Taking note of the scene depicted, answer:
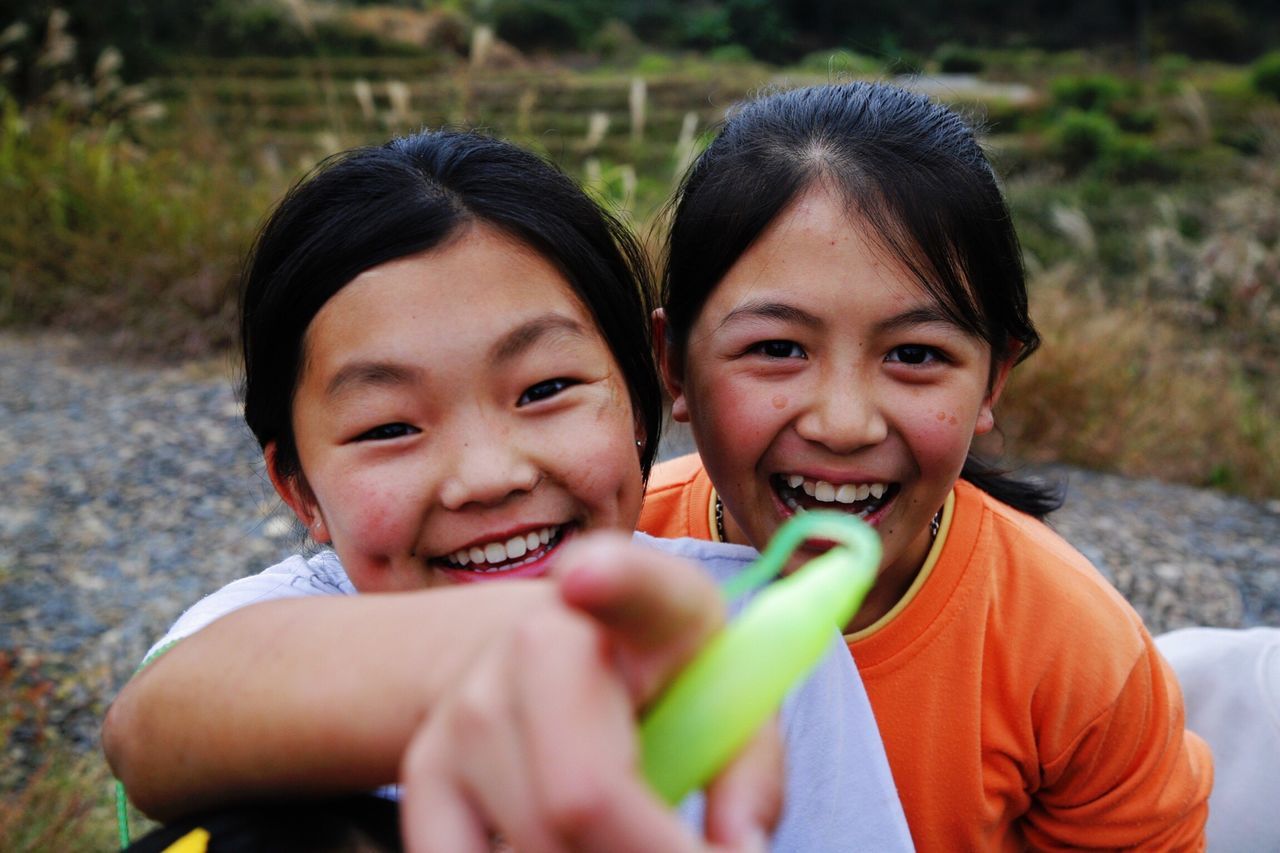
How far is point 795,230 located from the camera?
1.65 meters

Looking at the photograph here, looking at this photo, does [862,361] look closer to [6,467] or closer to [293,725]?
[293,725]

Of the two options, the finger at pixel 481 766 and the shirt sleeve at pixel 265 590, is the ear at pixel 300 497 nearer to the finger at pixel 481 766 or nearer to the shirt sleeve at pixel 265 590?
the shirt sleeve at pixel 265 590

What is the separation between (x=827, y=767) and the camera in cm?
127

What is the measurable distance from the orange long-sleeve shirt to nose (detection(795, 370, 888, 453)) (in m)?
0.39

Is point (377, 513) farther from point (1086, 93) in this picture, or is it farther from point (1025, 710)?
point (1086, 93)

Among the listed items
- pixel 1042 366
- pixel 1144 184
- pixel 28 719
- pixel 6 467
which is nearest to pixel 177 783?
pixel 28 719

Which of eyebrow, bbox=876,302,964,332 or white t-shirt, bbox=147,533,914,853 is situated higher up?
eyebrow, bbox=876,302,964,332

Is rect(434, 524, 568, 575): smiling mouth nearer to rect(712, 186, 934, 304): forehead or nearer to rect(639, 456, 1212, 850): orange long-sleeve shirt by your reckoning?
rect(712, 186, 934, 304): forehead

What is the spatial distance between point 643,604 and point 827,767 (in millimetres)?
861

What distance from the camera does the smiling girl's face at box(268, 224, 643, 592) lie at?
47.4 inches

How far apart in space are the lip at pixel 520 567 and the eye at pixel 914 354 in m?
0.63

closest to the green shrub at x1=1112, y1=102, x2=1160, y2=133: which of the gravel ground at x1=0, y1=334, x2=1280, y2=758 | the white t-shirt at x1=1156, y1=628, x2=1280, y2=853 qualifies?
the gravel ground at x1=0, y1=334, x2=1280, y2=758

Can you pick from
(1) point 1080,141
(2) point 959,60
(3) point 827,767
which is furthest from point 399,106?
(2) point 959,60

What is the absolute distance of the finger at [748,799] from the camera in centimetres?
56
